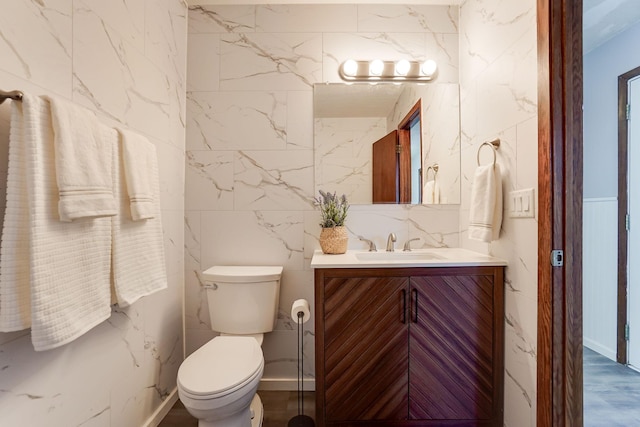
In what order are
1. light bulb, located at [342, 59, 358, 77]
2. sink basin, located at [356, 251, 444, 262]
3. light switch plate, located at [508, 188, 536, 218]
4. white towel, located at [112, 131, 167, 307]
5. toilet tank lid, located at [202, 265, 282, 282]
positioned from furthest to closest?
1. light bulb, located at [342, 59, 358, 77]
2. sink basin, located at [356, 251, 444, 262]
3. toilet tank lid, located at [202, 265, 282, 282]
4. light switch plate, located at [508, 188, 536, 218]
5. white towel, located at [112, 131, 167, 307]

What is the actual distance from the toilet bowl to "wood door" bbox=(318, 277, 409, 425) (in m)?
0.36

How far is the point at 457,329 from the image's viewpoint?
1.42 meters

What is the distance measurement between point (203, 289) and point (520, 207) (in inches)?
71.4

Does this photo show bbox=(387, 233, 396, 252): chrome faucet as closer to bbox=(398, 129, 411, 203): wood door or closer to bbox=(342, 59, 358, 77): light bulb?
bbox=(398, 129, 411, 203): wood door

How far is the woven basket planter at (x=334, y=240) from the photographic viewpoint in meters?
1.75

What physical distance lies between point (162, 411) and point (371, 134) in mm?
1976

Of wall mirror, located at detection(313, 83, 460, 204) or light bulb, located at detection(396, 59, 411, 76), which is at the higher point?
light bulb, located at detection(396, 59, 411, 76)

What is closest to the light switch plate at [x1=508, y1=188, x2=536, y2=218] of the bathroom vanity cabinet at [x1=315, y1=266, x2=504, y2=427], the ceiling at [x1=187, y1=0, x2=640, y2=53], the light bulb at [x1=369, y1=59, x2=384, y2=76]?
the bathroom vanity cabinet at [x1=315, y1=266, x2=504, y2=427]

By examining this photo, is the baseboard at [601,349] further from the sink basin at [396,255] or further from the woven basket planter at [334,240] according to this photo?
the woven basket planter at [334,240]

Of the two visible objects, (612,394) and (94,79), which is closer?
(94,79)

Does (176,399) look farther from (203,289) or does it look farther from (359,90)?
(359,90)

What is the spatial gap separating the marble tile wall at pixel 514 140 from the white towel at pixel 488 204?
0.14ft

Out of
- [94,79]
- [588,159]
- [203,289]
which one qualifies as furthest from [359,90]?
[588,159]

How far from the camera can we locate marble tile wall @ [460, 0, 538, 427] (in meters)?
1.25
